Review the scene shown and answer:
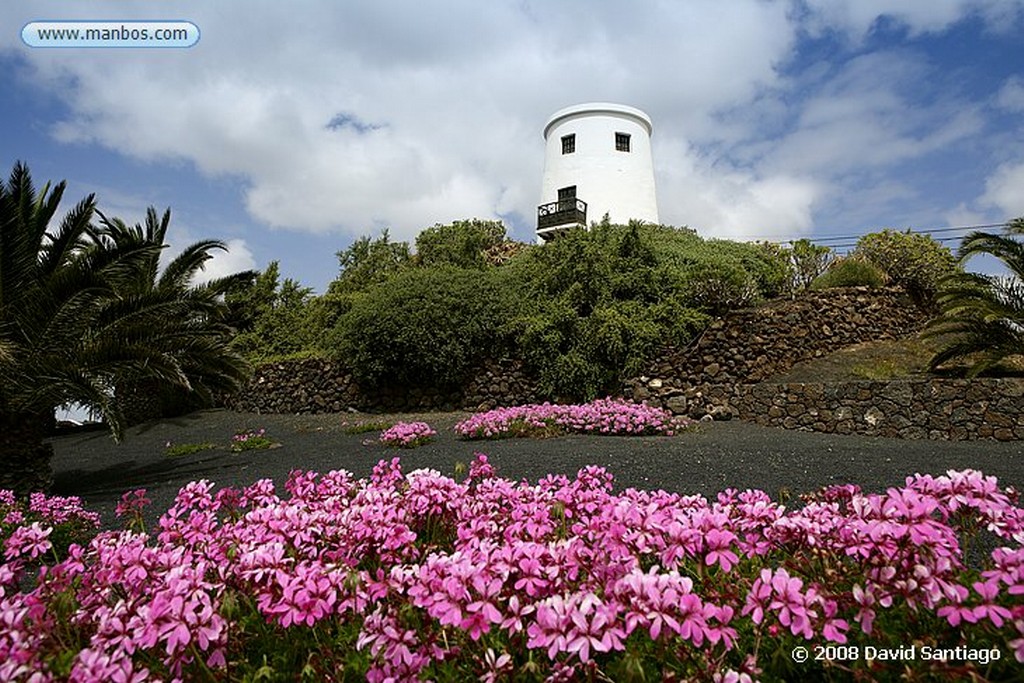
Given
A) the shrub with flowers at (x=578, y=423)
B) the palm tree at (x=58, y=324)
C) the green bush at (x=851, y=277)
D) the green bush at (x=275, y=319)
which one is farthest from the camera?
the green bush at (x=275, y=319)

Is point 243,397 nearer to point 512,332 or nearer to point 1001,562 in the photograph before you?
point 512,332

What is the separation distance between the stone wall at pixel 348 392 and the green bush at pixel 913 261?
9412mm

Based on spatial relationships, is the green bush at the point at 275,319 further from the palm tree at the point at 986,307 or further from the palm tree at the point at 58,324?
the palm tree at the point at 986,307

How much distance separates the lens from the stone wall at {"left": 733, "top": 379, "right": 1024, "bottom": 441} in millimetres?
8727

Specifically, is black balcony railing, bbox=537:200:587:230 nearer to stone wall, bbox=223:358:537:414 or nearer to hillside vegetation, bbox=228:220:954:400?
hillside vegetation, bbox=228:220:954:400

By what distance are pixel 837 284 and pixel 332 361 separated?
1261cm

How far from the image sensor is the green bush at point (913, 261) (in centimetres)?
1486

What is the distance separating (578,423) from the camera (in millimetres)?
9695

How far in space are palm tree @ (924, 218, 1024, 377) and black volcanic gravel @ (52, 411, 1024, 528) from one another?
6.77ft

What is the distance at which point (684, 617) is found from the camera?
1.42 meters

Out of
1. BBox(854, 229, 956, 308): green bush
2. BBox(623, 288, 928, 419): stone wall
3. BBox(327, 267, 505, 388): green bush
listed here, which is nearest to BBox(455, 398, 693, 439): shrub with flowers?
BBox(623, 288, 928, 419): stone wall

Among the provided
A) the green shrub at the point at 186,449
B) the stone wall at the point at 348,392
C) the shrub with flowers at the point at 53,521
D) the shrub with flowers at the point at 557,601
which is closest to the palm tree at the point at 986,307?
the stone wall at the point at 348,392

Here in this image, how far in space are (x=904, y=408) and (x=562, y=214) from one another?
17.6 meters

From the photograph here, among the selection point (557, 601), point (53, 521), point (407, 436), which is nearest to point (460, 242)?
point (407, 436)
